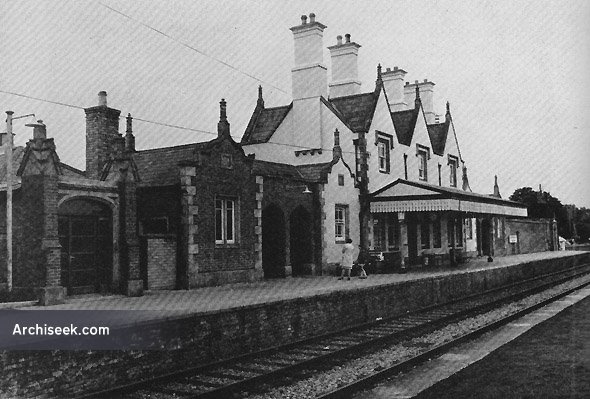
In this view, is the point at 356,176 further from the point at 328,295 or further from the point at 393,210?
the point at 328,295

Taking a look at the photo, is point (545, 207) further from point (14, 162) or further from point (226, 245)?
point (14, 162)

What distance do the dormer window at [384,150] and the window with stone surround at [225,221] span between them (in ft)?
36.5

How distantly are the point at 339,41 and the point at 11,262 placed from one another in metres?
21.3

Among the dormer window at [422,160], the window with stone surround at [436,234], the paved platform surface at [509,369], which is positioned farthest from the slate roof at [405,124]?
the paved platform surface at [509,369]

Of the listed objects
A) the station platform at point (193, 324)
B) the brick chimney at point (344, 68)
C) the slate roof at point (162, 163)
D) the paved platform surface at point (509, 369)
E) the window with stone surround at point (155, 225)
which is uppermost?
the brick chimney at point (344, 68)

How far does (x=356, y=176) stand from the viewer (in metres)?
27.1

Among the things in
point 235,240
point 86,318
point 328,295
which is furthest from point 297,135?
point 86,318

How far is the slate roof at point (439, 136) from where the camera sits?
37062 mm

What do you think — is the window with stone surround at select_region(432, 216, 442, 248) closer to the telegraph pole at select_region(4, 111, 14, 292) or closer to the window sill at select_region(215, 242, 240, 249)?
the window sill at select_region(215, 242, 240, 249)

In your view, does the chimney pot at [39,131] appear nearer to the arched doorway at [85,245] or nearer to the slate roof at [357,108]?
the arched doorway at [85,245]

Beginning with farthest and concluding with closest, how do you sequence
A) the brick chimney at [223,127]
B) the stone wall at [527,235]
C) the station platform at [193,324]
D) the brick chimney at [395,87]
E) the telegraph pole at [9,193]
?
the stone wall at [527,235], the brick chimney at [395,87], the brick chimney at [223,127], the telegraph pole at [9,193], the station platform at [193,324]

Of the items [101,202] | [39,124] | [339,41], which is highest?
[339,41]

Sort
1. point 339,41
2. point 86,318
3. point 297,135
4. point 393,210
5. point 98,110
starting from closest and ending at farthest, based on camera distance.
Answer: point 86,318 < point 98,110 < point 393,210 < point 297,135 < point 339,41

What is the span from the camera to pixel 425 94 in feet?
132
